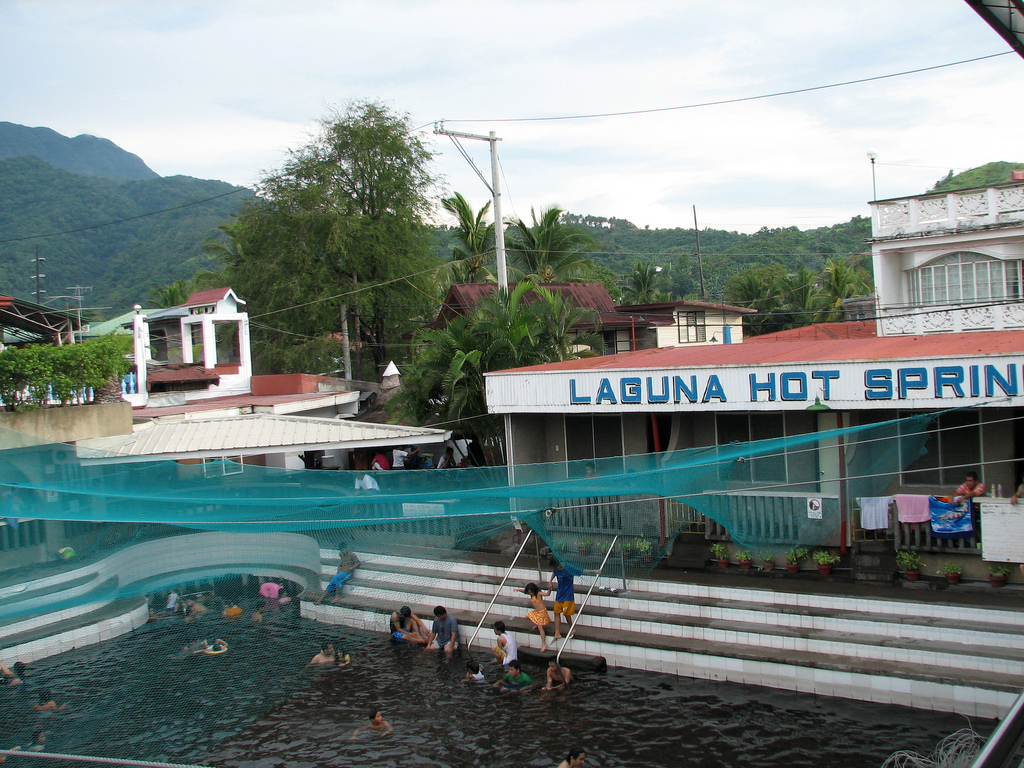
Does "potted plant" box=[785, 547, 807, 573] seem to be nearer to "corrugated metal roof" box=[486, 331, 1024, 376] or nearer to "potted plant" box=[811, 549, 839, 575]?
"potted plant" box=[811, 549, 839, 575]

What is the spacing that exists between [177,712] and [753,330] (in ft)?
125

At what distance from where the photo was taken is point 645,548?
11.8 meters

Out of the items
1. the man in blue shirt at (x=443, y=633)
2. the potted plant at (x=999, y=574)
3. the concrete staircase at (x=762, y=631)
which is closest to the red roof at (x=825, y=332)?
Answer: the potted plant at (x=999, y=574)

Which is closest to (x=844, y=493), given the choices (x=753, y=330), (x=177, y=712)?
(x=177, y=712)

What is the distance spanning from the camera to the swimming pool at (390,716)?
8320 millimetres

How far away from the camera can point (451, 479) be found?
36.9 ft

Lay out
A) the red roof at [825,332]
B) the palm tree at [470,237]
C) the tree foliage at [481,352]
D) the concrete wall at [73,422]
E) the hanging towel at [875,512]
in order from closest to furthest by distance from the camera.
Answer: the hanging towel at [875,512] < the concrete wall at [73,422] < the tree foliage at [481,352] < the red roof at [825,332] < the palm tree at [470,237]

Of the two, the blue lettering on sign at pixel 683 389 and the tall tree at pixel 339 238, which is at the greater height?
the tall tree at pixel 339 238

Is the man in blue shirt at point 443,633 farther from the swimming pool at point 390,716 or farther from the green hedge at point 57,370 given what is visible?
the green hedge at point 57,370

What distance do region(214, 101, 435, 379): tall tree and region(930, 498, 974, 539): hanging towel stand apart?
20.9 m

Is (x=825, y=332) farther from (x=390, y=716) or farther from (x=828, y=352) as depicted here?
(x=390, y=716)

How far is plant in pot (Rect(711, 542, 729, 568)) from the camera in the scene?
1220 centimetres

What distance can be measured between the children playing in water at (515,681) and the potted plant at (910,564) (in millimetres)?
5369

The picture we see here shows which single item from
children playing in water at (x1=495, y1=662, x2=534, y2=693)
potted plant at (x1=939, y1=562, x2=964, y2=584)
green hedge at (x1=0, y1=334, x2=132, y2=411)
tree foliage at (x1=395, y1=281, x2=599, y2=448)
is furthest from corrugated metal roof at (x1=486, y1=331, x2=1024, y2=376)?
green hedge at (x1=0, y1=334, x2=132, y2=411)
